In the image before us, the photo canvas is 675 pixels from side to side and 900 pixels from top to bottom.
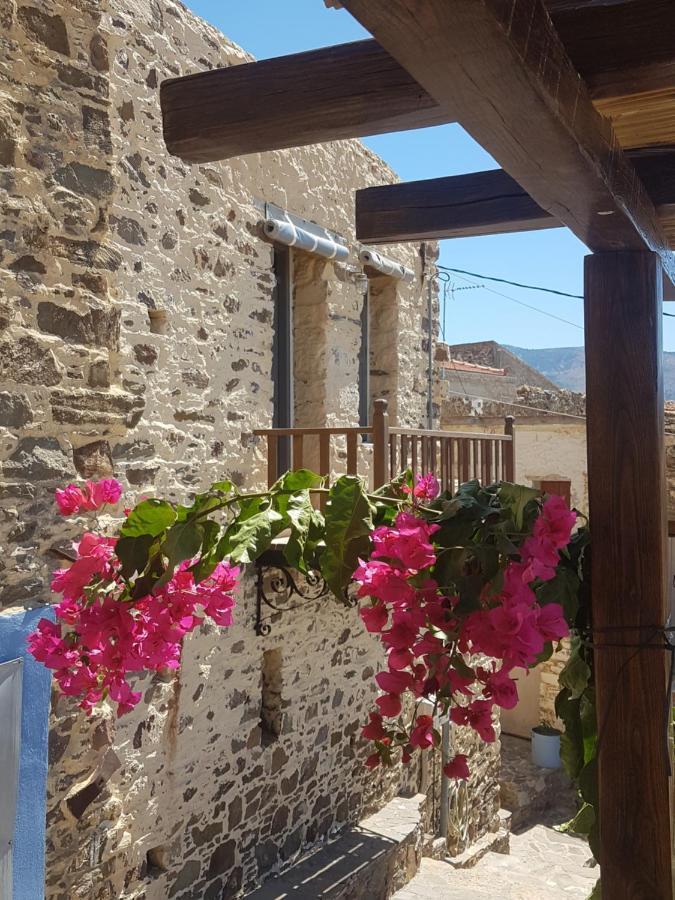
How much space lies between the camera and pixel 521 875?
7570 millimetres

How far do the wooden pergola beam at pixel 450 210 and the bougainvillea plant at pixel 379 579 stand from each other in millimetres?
769

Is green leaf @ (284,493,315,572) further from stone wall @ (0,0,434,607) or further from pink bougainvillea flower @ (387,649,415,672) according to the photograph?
stone wall @ (0,0,434,607)

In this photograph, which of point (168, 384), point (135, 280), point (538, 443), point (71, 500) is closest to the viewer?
point (71, 500)

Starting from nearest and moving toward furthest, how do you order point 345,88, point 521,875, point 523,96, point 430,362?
point 523,96 < point 345,88 < point 521,875 < point 430,362

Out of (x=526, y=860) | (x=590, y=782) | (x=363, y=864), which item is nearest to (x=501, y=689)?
(x=590, y=782)

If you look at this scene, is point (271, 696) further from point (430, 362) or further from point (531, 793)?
point (531, 793)

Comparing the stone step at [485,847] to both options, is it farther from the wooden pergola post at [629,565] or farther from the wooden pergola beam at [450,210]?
the wooden pergola beam at [450,210]

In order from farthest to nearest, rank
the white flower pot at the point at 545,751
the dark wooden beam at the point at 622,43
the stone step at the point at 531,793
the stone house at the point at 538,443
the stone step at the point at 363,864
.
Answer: the stone house at the point at 538,443 → the white flower pot at the point at 545,751 → the stone step at the point at 531,793 → the stone step at the point at 363,864 → the dark wooden beam at the point at 622,43

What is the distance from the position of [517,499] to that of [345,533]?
42cm

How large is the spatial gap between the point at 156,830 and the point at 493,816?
5224 mm

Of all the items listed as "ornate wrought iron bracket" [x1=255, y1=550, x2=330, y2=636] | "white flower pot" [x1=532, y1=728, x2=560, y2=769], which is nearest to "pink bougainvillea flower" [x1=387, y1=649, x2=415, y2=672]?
"ornate wrought iron bracket" [x1=255, y1=550, x2=330, y2=636]

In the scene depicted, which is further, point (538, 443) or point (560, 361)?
point (560, 361)

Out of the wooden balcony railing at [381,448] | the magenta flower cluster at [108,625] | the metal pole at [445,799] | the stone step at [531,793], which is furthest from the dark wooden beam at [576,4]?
the stone step at [531,793]

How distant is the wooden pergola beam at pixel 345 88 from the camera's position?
1.42 meters
